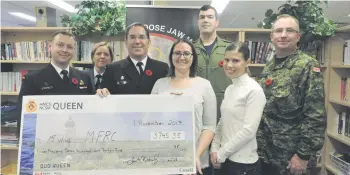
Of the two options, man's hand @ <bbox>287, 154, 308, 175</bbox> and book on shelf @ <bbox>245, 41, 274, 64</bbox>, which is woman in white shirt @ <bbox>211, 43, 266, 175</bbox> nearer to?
man's hand @ <bbox>287, 154, 308, 175</bbox>

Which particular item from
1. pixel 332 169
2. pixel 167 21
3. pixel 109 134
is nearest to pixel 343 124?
pixel 332 169

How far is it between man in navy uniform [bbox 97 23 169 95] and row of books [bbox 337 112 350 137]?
2.68 meters

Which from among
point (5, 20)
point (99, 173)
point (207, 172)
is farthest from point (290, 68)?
point (5, 20)

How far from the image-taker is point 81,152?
1640 millimetres

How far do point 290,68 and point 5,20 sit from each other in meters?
10.7

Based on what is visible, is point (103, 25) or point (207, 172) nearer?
point (207, 172)

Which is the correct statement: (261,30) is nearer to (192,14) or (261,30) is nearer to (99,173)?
(192,14)

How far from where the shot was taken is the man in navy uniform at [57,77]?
6.20 ft

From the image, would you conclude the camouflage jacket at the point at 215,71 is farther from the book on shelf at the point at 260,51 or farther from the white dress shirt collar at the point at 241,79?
the book on shelf at the point at 260,51

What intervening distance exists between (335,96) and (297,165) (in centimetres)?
214

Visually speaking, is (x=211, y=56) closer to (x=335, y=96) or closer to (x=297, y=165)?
(x=297, y=165)

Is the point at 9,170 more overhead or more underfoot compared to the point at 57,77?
more underfoot

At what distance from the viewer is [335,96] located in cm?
356

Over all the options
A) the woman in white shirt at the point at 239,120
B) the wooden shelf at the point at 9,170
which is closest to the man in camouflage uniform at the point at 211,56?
the woman in white shirt at the point at 239,120
